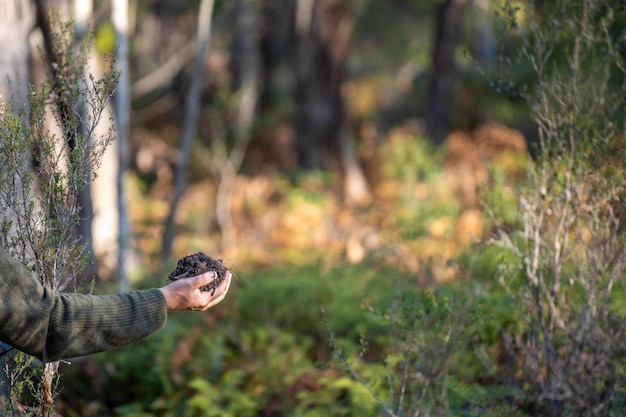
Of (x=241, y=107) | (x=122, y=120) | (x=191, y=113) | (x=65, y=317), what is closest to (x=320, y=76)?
(x=241, y=107)

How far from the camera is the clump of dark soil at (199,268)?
110 inches

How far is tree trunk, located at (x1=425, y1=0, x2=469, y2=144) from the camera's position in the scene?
12.1 m

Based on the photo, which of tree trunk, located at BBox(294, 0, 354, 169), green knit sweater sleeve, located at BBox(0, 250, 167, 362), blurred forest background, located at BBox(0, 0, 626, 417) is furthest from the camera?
tree trunk, located at BBox(294, 0, 354, 169)

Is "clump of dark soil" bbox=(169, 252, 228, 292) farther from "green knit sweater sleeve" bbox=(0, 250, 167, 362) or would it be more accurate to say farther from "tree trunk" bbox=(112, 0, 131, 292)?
"tree trunk" bbox=(112, 0, 131, 292)

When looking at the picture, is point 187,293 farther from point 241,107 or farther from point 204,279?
point 241,107

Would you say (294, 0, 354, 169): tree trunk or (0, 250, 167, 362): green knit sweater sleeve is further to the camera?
(294, 0, 354, 169): tree trunk

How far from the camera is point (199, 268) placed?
2801mm

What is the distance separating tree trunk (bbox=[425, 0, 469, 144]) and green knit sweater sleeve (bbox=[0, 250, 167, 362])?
10363mm

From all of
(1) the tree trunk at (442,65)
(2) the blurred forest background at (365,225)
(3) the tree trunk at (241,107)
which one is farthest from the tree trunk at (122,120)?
(1) the tree trunk at (442,65)

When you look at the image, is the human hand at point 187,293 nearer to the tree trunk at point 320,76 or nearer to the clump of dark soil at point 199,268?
the clump of dark soil at point 199,268

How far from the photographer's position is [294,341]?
239 inches

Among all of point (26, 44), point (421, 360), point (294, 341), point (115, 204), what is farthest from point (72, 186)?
point (115, 204)

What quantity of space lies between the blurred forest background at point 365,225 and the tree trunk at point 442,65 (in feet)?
0.11

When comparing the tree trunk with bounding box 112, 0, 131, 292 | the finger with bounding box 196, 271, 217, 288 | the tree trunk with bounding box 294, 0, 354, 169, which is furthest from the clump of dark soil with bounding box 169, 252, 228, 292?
the tree trunk with bounding box 294, 0, 354, 169
